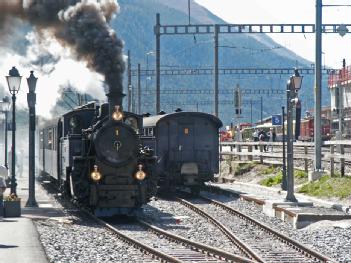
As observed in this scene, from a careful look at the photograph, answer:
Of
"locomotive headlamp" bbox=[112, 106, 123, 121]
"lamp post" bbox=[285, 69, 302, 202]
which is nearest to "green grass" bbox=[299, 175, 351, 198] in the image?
"lamp post" bbox=[285, 69, 302, 202]

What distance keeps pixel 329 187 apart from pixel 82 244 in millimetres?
11356

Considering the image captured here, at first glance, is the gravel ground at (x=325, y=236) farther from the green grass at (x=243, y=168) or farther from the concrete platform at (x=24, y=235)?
the green grass at (x=243, y=168)

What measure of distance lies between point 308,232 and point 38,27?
1132 centimetres

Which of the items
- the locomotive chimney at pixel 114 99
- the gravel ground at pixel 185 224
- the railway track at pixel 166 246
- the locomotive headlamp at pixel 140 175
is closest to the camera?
the railway track at pixel 166 246

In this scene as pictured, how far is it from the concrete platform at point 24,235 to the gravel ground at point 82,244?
221 millimetres

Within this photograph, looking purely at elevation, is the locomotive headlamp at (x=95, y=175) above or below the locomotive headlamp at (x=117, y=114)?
below

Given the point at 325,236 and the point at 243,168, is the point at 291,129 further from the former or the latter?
the point at 243,168

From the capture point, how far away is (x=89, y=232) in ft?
58.1

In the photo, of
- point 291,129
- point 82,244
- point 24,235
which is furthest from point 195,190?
point 82,244

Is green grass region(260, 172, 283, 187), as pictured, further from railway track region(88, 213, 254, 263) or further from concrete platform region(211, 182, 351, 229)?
railway track region(88, 213, 254, 263)

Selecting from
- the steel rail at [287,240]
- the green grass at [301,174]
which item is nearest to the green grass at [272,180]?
the green grass at [301,174]

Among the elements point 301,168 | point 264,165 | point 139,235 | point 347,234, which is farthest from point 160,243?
point 264,165

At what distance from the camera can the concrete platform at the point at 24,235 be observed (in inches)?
508

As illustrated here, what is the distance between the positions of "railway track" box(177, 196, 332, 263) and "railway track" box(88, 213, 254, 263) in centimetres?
61
